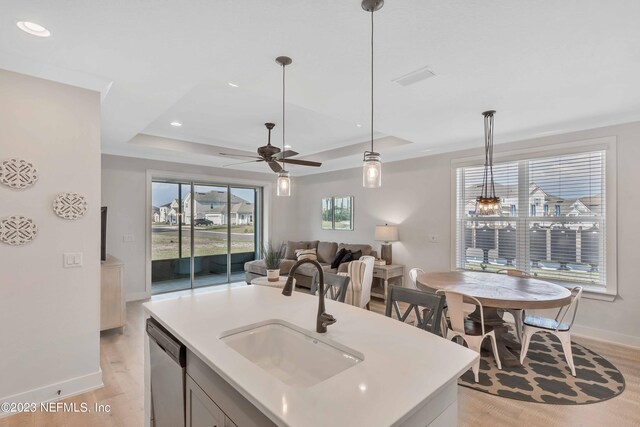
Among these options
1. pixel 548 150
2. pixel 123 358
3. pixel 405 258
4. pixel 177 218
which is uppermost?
pixel 548 150

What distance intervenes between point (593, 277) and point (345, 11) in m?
4.22

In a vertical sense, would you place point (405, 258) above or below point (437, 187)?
below

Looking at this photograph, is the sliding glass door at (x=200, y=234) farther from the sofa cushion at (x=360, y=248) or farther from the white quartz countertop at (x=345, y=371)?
the white quartz countertop at (x=345, y=371)

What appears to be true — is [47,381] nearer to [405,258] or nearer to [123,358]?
[123,358]

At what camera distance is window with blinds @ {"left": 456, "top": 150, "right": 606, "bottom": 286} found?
3809mm

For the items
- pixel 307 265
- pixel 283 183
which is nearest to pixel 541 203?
pixel 283 183

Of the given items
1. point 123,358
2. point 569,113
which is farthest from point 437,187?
point 123,358

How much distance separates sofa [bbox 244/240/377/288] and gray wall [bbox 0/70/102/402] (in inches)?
130

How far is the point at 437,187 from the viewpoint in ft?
17.0

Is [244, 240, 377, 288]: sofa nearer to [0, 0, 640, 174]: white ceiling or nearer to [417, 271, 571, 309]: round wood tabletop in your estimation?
[417, 271, 571, 309]: round wood tabletop

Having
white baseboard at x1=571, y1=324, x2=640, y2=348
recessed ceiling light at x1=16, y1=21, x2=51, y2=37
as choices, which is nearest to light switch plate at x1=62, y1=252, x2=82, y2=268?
recessed ceiling light at x1=16, y1=21, x2=51, y2=37

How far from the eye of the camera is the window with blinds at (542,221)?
3.81 metres

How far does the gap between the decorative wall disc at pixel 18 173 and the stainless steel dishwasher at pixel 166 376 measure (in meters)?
1.52

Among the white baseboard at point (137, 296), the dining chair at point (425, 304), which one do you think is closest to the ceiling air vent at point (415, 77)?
the dining chair at point (425, 304)
